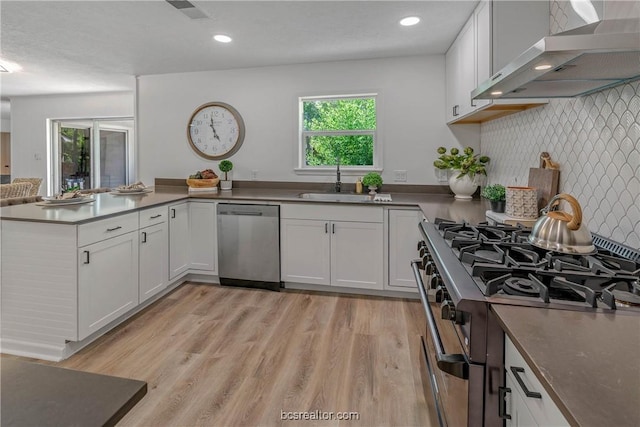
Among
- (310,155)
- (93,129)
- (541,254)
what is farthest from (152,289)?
(93,129)

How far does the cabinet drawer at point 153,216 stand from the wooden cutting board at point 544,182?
2.76m

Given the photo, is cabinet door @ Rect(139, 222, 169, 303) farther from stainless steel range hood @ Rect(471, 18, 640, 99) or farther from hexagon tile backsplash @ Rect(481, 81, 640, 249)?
hexagon tile backsplash @ Rect(481, 81, 640, 249)

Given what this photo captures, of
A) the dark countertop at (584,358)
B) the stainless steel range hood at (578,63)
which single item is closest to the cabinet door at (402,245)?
the stainless steel range hood at (578,63)

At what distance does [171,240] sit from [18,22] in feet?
6.70

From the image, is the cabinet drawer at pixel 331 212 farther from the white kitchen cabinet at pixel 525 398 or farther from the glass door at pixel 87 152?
the glass door at pixel 87 152

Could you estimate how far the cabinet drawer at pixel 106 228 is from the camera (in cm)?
220

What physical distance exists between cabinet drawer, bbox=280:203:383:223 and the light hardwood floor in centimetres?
73

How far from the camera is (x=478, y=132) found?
3.49 meters

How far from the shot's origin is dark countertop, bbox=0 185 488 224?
7.29 ft

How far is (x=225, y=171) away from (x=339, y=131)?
1.32 meters

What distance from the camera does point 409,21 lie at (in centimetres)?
273

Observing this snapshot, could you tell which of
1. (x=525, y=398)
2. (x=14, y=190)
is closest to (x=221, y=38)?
(x=525, y=398)

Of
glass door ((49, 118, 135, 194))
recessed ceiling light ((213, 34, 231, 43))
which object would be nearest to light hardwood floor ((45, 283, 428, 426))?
recessed ceiling light ((213, 34, 231, 43))

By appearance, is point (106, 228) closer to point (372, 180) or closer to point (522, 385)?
point (372, 180)
